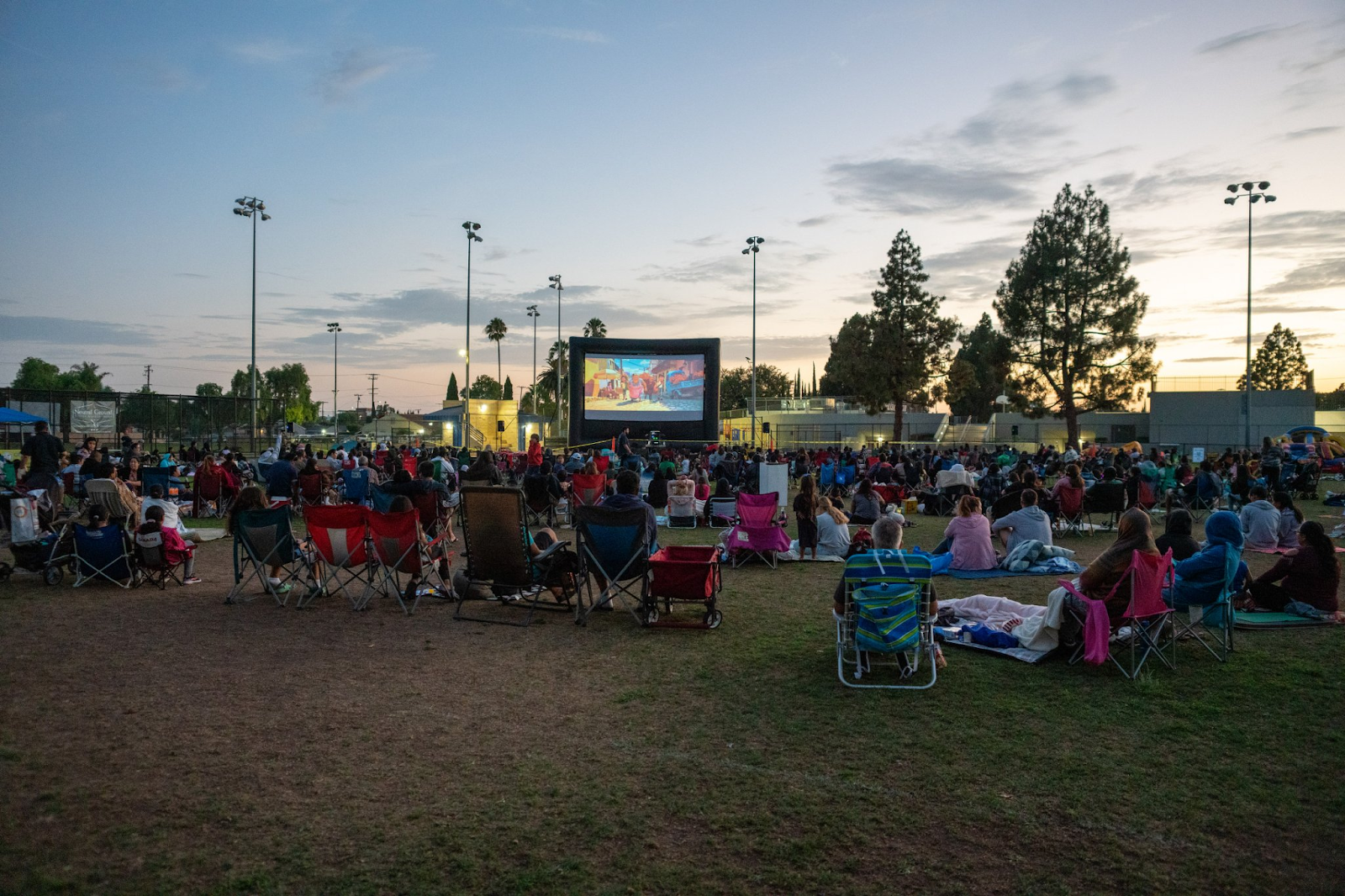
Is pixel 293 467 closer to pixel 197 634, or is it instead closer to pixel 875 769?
pixel 197 634

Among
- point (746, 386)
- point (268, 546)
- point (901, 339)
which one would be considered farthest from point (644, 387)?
point (746, 386)

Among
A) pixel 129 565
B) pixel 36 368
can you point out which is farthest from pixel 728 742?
pixel 36 368

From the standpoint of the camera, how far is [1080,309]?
38.9 meters

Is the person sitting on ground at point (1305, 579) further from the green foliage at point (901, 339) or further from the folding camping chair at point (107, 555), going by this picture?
the green foliage at point (901, 339)

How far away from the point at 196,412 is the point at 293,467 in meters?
19.5

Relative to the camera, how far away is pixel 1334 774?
13.2ft

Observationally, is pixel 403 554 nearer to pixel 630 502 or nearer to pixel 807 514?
pixel 630 502

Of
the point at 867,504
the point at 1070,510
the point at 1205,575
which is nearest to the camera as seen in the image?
the point at 1205,575

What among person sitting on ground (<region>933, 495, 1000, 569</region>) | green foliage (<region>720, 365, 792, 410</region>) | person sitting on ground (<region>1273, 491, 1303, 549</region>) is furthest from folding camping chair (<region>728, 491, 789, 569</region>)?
green foliage (<region>720, 365, 792, 410</region>)

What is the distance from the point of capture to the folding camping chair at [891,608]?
5465 millimetres

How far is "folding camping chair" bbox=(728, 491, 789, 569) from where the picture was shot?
10.5m

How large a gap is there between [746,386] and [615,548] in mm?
86634

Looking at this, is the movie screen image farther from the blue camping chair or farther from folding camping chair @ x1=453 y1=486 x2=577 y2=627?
folding camping chair @ x1=453 y1=486 x2=577 y2=627

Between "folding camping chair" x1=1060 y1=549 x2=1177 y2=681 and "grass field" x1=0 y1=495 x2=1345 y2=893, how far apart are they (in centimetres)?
16
